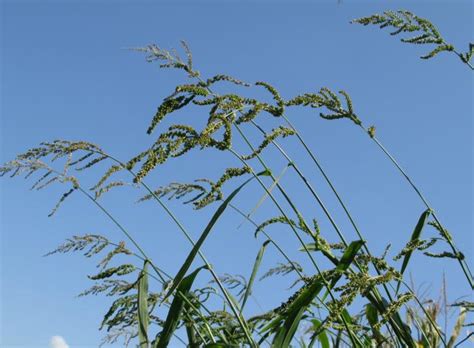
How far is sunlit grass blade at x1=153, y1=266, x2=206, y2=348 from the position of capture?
187 centimetres

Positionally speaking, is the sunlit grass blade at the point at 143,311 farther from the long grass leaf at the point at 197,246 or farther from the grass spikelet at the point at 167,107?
the grass spikelet at the point at 167,107

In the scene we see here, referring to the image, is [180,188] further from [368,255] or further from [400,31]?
[400,31]

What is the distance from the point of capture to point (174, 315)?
1917 mm

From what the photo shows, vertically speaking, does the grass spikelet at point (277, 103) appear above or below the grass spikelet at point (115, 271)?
above

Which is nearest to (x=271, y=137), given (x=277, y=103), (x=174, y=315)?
(x=277, y=103)

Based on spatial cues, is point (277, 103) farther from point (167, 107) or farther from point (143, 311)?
point (143, 311)

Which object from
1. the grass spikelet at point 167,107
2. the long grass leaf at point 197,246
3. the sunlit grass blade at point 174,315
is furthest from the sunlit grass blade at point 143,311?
the grass spikelet at point 167,107

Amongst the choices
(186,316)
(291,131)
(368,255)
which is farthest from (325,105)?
(186,316)

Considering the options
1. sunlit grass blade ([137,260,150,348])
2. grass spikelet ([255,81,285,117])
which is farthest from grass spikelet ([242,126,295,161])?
sunlit grass blade ([137,260,150,348])

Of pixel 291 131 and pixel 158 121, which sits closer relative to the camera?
pixel 158 121

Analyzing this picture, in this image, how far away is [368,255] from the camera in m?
1.90

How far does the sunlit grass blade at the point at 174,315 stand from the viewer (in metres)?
1.87

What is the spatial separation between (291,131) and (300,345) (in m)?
1.25

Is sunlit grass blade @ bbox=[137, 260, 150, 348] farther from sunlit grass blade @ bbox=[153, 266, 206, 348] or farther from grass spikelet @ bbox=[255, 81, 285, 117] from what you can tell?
grass spikelet @ bbox=[255, 81, 285, 117]
